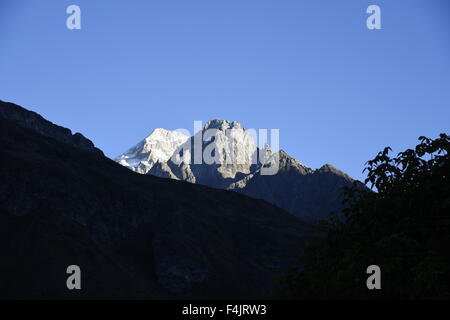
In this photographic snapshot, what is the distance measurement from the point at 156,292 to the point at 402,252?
6750 inches

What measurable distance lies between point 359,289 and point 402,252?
2.10m

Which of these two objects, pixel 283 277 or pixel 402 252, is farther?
pixel 283 277

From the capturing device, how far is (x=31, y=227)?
189625 millimetres

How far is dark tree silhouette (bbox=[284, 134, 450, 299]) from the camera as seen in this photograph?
24734 mm

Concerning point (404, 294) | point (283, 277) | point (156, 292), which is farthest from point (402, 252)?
point (156, 292)

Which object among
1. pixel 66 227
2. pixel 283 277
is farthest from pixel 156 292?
pixel 283 277

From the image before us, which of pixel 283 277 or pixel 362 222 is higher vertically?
pixel 362 222

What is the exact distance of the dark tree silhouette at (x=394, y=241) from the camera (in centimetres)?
2473

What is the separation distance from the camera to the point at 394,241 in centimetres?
2500

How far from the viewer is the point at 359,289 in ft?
84.4
